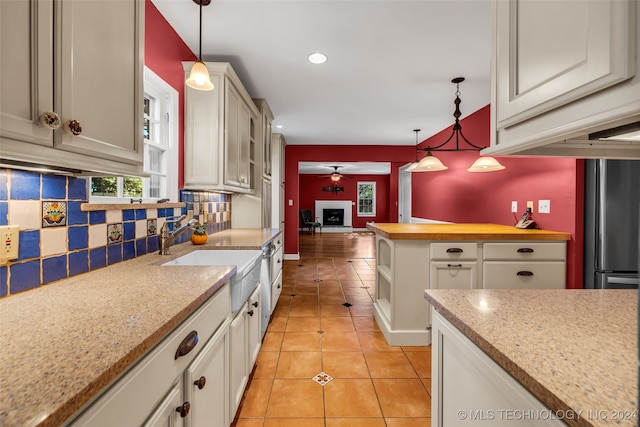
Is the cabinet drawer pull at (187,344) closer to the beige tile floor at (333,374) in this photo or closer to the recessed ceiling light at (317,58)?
the beige tile floor at (333,374)

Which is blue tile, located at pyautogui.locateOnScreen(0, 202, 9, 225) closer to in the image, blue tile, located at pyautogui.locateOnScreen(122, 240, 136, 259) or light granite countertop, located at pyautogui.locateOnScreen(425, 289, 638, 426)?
blue tile, located at pyautogui.locateOnScreen(122, 240, 136, 259)

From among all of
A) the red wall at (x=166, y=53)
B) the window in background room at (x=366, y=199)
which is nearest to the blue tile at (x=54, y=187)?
the red wall at (x=166, y=53)

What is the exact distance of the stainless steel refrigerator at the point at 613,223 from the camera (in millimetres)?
2014

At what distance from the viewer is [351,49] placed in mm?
2494

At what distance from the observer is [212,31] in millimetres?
2234

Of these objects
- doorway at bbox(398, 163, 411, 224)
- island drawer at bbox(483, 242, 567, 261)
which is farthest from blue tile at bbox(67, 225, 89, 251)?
doorway at bbox(398, 163, 411, 224)

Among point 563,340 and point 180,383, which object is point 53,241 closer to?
point 180,383

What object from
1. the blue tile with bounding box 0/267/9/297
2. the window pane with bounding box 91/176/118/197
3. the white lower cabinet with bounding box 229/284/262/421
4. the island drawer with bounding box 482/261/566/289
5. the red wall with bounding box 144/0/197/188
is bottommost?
the white lower cabinet with bounding box 229/284/262/421

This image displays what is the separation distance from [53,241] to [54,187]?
0.21 meters

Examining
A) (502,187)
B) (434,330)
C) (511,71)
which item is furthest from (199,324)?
(502,187)

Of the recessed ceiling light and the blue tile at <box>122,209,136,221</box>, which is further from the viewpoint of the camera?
the recessed ceiling light

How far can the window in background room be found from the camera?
40.9ft

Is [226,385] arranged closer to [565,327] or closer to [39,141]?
[39,141]

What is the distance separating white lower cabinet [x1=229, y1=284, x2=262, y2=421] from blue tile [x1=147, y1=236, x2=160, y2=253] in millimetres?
693
